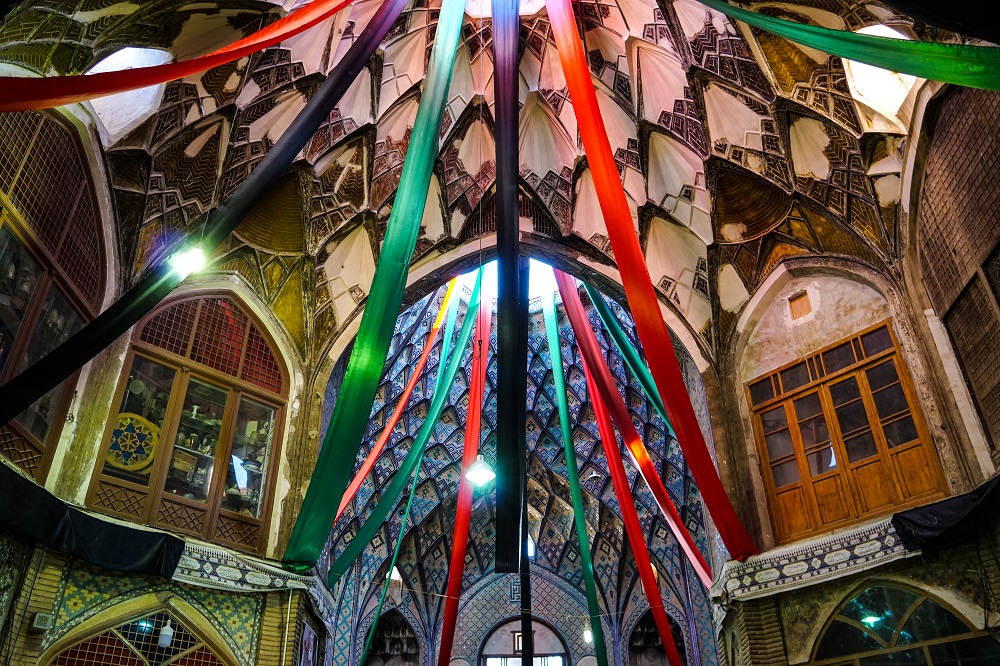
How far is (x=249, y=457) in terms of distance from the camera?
913cm

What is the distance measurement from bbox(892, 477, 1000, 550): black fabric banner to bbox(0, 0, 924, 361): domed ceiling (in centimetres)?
282

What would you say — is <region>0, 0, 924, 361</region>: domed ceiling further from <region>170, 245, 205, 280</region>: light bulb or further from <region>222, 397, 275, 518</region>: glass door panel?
<region>170, 245, 205, 280</region>: light bulb

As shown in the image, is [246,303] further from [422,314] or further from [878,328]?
[878,328]

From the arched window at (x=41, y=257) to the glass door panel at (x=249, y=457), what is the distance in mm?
1890

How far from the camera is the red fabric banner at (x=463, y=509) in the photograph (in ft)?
28.1

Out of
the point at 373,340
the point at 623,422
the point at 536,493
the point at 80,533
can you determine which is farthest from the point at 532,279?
the point at 80,533

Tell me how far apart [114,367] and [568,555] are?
10788 mm

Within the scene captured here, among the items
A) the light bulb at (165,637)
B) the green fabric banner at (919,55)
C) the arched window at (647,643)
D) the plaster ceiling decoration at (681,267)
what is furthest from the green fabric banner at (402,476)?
the arched window at (647,643)

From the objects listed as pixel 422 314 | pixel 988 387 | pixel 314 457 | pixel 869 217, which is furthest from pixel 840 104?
pixel 422 314

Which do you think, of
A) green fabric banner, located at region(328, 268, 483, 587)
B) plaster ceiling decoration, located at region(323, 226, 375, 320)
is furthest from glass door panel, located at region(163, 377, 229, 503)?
plaster ceiling decoration, located at region(323, 226, 375, 320)

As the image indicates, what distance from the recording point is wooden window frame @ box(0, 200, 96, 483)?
22.5ft

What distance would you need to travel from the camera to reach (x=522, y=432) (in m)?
6.68

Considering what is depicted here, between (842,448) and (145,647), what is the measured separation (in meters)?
7.33

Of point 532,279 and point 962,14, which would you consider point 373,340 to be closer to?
point 962,14
